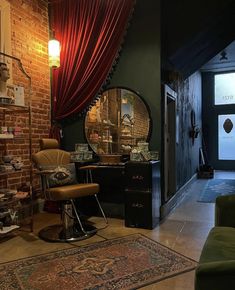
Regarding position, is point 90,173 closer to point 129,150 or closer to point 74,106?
point 129,150

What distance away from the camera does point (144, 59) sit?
12.7 feet

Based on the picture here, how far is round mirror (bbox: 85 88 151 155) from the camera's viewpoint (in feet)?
13.0

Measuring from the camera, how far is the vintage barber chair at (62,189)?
123 inches

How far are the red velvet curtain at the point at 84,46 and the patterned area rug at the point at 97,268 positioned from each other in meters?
2.13

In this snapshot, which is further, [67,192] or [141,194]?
[141,194]

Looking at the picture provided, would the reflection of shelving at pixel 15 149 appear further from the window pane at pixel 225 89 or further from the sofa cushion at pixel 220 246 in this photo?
the window pane at pixel 225 89

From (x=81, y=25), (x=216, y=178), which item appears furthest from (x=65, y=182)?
(x=216, y=178)

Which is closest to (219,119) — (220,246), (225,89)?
(225,89)

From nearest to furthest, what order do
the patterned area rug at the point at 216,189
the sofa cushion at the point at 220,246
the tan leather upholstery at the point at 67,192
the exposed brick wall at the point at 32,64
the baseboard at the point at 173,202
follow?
the sofa cushion at the point at 220,246
the tan leather upholstery at the point at 67,192
the exposed brick wall at the point at 32,64
the baseboard at the point at 173,202
the patterned area rug at the point at 216,189

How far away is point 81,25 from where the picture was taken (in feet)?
13.5

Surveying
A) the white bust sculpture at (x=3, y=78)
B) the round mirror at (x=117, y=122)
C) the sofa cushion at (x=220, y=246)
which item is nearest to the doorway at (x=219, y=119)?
the round mirror at (x=117, y=122)

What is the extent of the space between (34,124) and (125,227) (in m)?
1.87

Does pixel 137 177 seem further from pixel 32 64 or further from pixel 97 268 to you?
pixel 32 64

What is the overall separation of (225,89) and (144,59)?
626 centimetres
